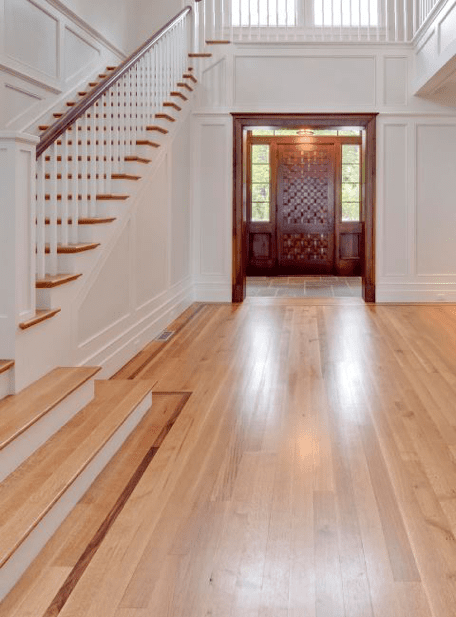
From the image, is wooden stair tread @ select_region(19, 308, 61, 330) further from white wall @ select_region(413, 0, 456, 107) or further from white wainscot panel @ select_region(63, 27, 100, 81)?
white wall @ select_region(413, 0, 456, 107)

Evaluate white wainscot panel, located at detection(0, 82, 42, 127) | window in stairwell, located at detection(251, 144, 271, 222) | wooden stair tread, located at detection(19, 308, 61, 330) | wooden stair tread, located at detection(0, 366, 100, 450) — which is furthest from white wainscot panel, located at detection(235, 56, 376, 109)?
wooden stair tread, located at detection(0, 366, 100, 450)

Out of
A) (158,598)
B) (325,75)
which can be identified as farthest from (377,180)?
(158,598)

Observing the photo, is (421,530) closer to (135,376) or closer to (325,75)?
(135,376)

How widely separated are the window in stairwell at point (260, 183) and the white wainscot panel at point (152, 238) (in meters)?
6.02

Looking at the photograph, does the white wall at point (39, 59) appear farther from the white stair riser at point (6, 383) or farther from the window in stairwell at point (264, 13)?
the white stair riser at point (6, 383)

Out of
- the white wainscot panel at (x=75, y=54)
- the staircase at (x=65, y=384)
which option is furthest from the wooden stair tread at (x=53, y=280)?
the white wainscot panel at (x=75, y=54)

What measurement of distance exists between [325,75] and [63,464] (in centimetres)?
733

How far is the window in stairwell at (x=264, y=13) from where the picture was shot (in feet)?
32.0

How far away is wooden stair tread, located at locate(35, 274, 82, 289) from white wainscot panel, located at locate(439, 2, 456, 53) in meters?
4.28

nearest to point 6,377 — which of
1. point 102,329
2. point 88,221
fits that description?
point 88,221

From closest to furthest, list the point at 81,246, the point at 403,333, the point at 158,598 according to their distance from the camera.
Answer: the point at 158,598 → the point at 81,246 → the point at 403,333

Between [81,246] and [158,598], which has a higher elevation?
[81,246]

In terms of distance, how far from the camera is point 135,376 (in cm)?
531

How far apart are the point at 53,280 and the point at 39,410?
1.01 m
